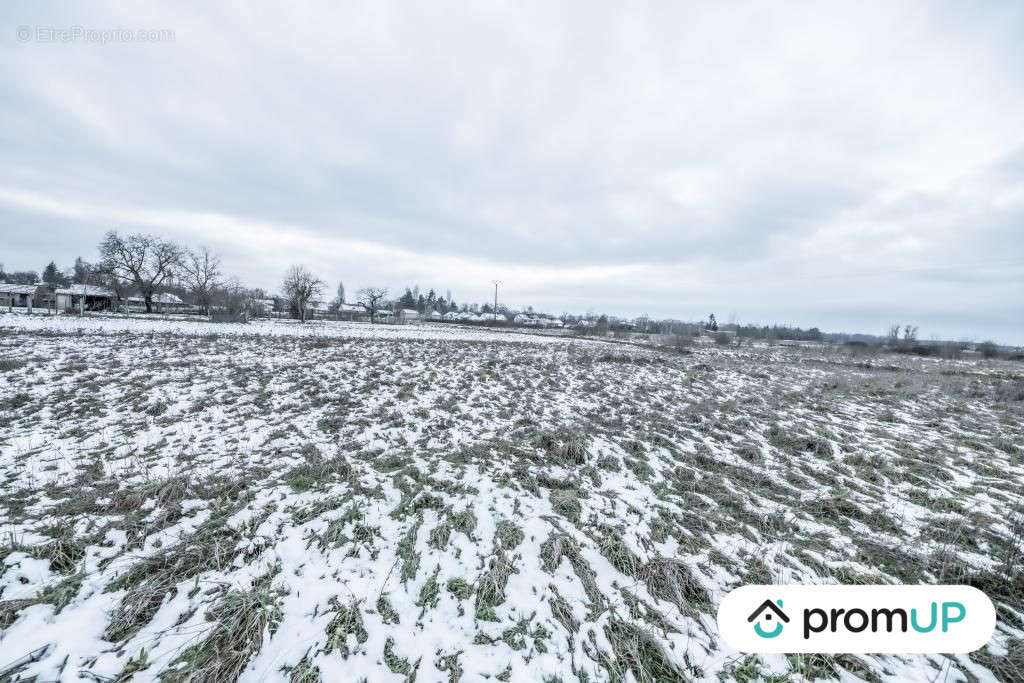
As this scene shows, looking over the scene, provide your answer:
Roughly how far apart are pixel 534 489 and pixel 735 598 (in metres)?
2.96

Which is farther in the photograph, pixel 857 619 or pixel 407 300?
pixel 407 300

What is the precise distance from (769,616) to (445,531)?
3980 millimetres

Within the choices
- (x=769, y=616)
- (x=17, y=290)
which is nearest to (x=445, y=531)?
(x=769, y=616)

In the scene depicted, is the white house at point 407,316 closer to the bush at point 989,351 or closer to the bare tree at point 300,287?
the bare tree at point 300,287

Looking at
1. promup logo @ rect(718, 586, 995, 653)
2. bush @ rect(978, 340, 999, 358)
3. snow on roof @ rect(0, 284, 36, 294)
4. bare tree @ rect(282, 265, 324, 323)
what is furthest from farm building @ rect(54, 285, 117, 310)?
bush @ rect(978, 340, 999, 358)

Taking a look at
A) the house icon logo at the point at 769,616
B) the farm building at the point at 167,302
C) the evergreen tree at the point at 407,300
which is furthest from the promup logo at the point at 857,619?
the evergreen tree at the point at 407,300

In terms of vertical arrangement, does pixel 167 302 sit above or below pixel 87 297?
below

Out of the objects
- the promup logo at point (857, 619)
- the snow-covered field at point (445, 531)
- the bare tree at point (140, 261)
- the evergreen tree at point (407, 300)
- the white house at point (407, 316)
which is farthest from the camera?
the evergreen tree at point (407, 300)

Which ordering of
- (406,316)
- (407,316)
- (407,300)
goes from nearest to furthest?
(406,316)
(407,316)
(407,300)

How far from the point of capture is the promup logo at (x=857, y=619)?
376 cm

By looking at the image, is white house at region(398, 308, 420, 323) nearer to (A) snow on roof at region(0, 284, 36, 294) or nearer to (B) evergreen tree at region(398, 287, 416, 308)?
(B) evergreen tree at region(398, 287, 416, 308)

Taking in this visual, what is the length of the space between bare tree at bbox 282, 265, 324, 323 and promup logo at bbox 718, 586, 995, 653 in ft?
177

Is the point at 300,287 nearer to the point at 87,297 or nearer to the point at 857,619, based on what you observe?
the point at 87,297

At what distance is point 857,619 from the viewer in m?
→ 4.08
